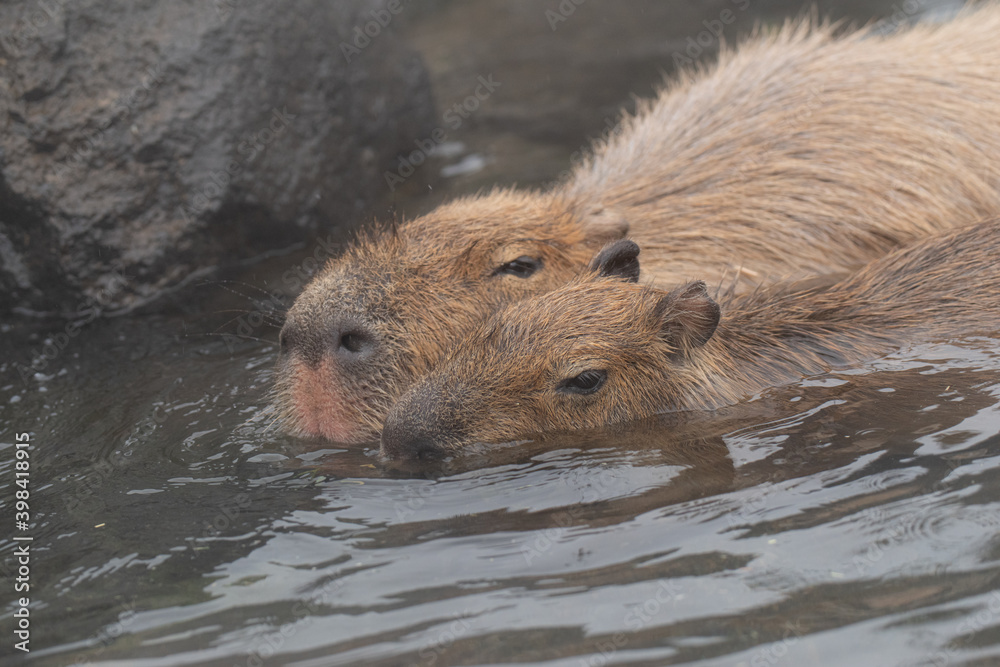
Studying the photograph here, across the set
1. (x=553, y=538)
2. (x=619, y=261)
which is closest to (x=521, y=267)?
(x=619, y=261)

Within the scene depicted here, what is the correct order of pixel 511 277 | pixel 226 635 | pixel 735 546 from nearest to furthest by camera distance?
1. pixel 226 635
2. pixel 735 546
3. pixel 511 277

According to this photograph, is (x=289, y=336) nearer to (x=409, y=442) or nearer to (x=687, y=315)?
(x=409, y=442)

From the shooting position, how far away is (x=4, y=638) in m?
3.21

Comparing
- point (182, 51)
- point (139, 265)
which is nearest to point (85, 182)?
point (139, 265)

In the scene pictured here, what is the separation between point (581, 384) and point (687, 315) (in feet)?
1.72

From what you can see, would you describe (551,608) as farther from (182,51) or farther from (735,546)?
(182,51)

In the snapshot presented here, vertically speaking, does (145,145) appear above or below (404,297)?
above

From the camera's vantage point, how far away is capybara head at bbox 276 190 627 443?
14.7ft

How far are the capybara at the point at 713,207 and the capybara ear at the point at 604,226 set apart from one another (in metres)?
0.01

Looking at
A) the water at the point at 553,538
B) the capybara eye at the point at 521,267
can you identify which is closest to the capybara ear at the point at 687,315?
the water at the point at 553,538

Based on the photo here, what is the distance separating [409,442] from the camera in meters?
4.03

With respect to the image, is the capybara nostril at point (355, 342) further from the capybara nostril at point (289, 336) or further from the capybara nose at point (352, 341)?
the capybara nostril at point (289, 336)

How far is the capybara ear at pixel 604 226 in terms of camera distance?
5301 mm

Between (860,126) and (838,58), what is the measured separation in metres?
0.74
